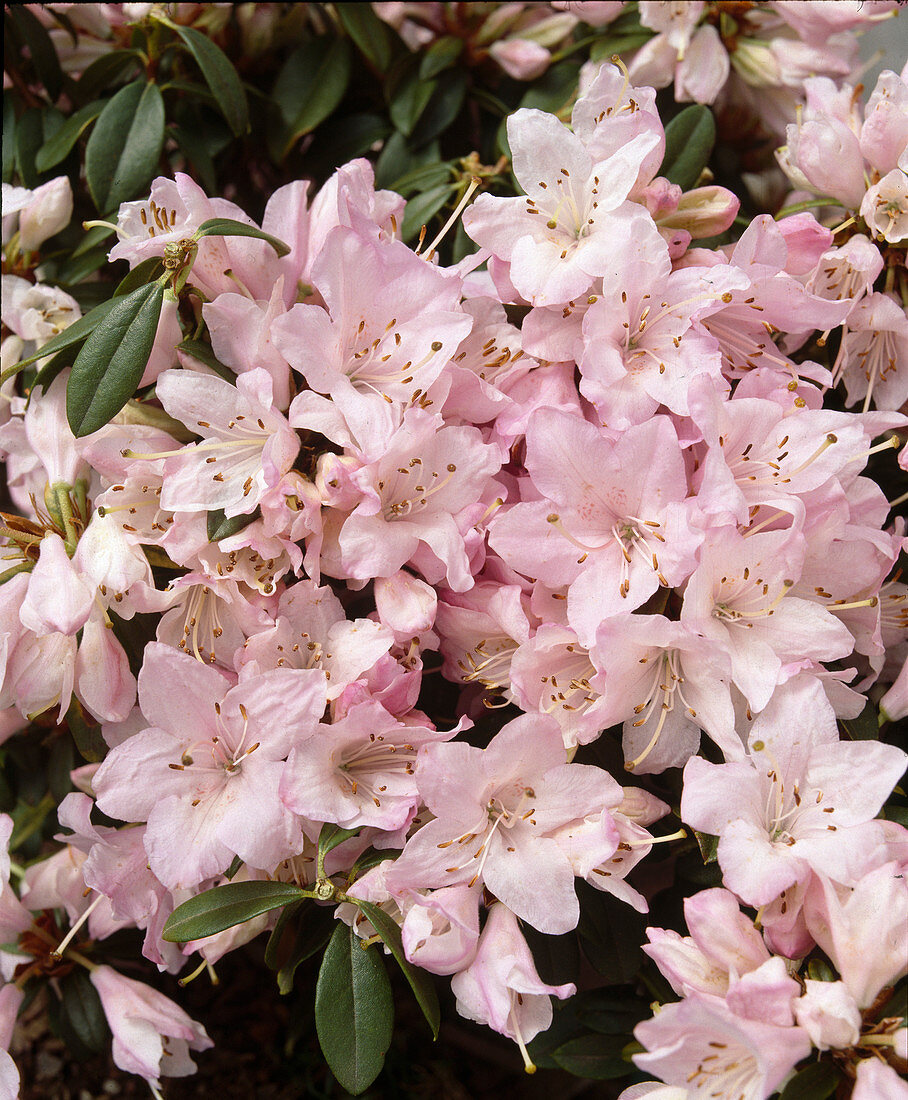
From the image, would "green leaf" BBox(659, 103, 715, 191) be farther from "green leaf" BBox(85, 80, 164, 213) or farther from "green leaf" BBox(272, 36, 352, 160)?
"green leaf" BBox(85, 80, 164, 213)

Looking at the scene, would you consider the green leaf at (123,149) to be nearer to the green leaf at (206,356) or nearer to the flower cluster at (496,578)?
the flower cluster at (496,578)

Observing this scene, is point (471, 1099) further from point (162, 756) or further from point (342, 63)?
point (342, 63)

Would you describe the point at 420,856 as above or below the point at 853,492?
below

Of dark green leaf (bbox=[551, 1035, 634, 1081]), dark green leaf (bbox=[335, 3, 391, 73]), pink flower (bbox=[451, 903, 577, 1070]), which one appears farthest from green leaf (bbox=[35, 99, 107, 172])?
dark green leaf (bbox=[551, 1035, 634, 1081])

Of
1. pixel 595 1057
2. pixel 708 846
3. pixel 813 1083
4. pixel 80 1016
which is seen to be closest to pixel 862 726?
pixel 708 846

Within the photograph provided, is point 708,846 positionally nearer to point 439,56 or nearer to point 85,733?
point 85,733

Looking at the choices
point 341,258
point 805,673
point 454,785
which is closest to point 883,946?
point 805,673
